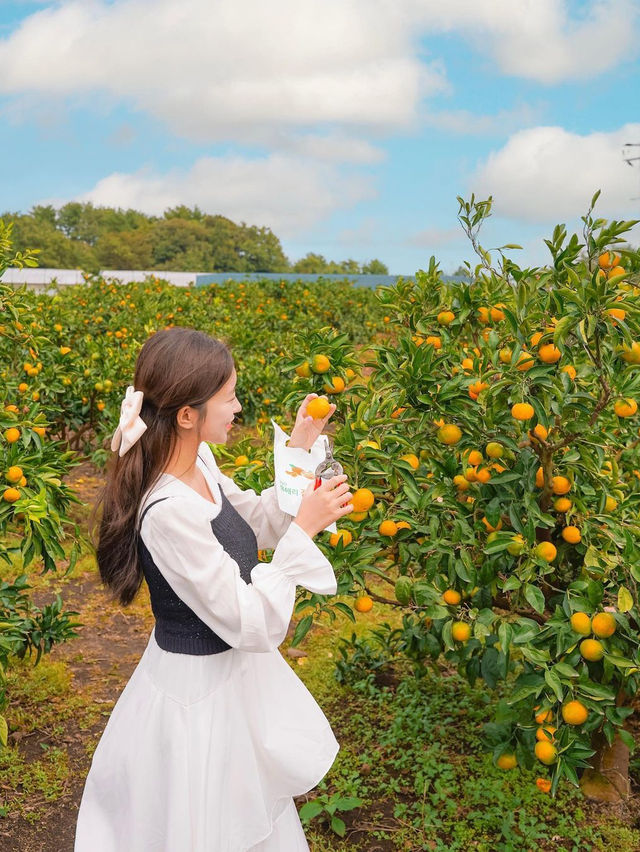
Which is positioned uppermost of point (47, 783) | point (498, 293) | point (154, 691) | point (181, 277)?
point (181, 277)

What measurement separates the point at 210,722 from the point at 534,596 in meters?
0.78

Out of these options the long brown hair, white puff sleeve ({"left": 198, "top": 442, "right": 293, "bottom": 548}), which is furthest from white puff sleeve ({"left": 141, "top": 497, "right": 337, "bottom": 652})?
white puff sleeve ({"left": 198, "top": 442, "right": 293, "bottom": 548})

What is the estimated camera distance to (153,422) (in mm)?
1673

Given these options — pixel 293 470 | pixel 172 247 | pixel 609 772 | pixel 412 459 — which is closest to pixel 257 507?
pixel 293 470

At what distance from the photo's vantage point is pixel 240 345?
23.4 feet

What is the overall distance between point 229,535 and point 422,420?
0.58 m

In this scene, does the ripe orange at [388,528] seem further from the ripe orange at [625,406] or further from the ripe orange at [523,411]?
the ripe orange at [625,406]

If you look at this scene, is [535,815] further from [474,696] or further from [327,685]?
[327,685]

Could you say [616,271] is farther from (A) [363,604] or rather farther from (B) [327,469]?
(A) [363,604]

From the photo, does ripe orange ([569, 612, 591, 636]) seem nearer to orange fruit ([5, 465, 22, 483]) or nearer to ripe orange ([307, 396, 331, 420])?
ripe orange ([307, 396, 331, 420])

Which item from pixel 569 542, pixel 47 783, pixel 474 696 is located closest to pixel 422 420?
pixel 569 542

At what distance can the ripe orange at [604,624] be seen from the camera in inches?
72.9

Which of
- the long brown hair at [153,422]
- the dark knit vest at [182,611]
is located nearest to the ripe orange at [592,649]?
the dark knit vest at [182,611]

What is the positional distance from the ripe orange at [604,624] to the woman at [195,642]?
25.4 inches
